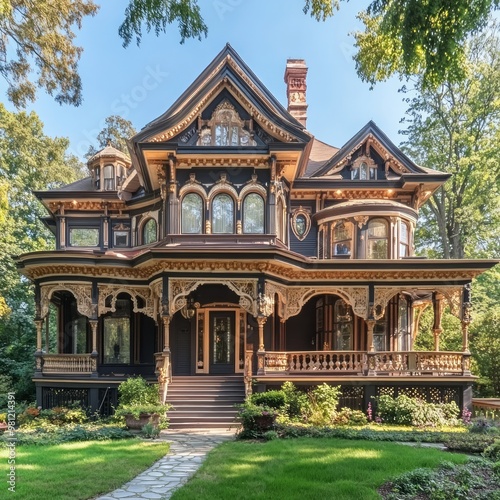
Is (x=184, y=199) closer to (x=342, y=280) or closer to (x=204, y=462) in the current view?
(x=342, y=280)

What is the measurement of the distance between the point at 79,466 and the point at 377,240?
12.4m

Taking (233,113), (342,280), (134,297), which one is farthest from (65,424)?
(233,113)

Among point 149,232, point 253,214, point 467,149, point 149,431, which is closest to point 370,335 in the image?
point 253,214

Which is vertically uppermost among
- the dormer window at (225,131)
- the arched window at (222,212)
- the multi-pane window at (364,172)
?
the dormer window at (225,131)

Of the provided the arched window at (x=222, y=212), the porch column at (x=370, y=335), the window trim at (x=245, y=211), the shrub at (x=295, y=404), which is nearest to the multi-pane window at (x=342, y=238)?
the porch column at (x=370, y=335)

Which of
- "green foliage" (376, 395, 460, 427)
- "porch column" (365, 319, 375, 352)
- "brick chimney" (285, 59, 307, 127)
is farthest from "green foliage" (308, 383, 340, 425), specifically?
"brick chimney" (285, 59, 307, 127)

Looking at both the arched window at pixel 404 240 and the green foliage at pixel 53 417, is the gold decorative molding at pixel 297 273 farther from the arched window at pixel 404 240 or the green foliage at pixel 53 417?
the green foliage at pixel 53 417

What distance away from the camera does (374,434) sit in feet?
36.6

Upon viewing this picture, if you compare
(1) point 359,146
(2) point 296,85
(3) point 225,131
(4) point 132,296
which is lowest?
(4) point 132,296

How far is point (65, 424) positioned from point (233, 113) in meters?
10.9

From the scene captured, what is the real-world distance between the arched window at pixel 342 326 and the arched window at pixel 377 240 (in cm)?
202

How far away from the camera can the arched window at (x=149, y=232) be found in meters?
18.5

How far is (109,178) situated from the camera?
65.6 ft

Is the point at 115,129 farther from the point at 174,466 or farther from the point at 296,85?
the point at 174,466
